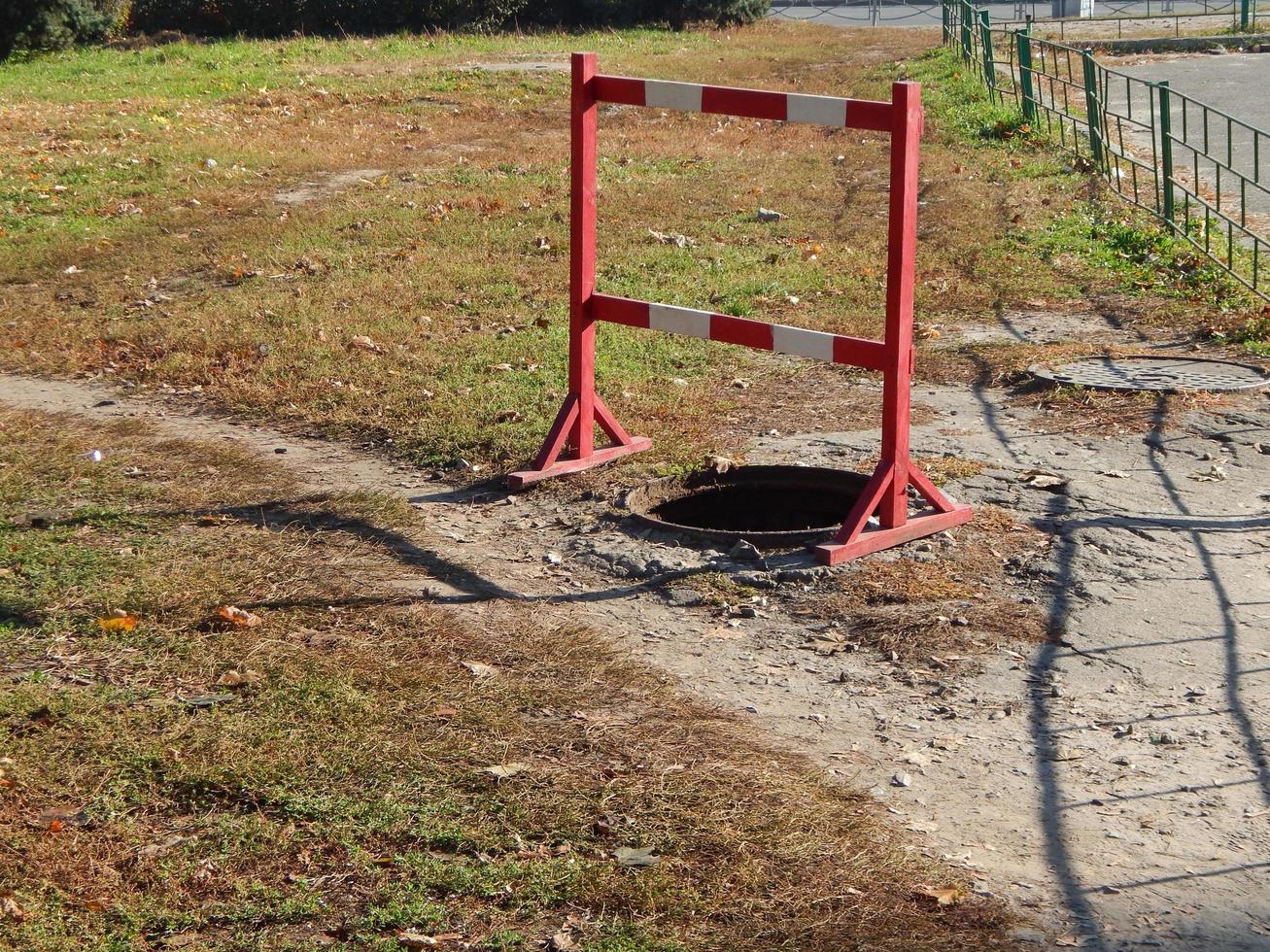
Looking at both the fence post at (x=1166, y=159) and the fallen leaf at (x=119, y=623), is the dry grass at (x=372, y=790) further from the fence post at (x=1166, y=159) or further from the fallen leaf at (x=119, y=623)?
the fence post at (x=1166, y=159)

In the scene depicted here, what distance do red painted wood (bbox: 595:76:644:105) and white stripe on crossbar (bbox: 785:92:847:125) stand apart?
2.39ft

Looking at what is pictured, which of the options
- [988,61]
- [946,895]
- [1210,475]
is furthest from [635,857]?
[988,61]

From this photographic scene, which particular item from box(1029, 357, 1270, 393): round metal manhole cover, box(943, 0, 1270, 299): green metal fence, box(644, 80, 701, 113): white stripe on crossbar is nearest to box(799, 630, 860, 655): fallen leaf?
box(644, 80, 701, 113): white stripe on crossbar

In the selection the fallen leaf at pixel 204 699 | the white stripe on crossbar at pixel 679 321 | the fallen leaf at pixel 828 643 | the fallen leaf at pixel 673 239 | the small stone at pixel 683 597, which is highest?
the fallen leaf at pixel 673 239

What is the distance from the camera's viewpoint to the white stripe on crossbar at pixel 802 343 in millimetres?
5711

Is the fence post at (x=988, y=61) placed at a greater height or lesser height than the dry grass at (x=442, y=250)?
greater

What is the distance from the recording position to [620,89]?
611 cm

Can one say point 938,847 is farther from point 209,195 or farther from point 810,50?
point 810,50

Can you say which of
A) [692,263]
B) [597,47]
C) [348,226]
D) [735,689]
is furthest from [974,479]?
→ [597,47]

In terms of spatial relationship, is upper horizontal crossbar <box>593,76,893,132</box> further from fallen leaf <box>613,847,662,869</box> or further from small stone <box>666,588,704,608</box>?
fallen leaf <box>613,847,662,869</box>

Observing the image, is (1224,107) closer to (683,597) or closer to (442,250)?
(442,250)

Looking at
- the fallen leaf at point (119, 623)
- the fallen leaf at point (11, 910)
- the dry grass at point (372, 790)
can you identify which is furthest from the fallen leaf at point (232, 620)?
the fallen leaf at point (11, 910)

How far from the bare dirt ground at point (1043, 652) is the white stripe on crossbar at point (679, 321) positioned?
755mm

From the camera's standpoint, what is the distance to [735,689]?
4.62 metres
